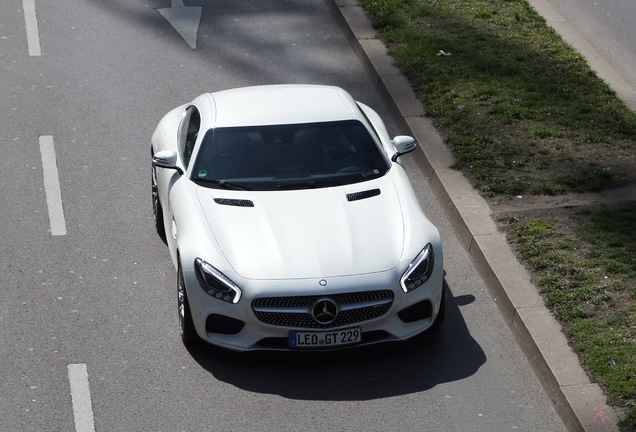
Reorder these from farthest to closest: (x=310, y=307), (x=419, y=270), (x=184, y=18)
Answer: (x=184, y=18) < (x=419, y=270) < (x=310, y=307)

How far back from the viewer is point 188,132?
10078mm

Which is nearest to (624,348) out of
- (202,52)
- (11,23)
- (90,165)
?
(90,165)

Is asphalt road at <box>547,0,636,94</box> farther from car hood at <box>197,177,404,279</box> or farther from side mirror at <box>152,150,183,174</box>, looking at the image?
side mirror at <box>152,150,183,174</box>

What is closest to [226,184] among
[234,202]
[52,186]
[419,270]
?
[234,202]

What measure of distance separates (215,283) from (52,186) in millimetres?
3727

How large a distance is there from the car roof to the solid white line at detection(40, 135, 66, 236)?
189 centimetres

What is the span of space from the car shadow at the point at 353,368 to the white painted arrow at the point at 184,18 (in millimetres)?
7284

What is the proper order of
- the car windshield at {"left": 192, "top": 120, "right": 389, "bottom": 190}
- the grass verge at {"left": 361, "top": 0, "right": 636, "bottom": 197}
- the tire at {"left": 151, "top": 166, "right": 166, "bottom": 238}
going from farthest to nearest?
the grass verge at {"left": 361, "top": 0, "right": 636, "bottom": 197}, the tire at {"left": 151, "top": 166, "right": 166, "bottom": 238}, the car windshield at {"left": 192, "top": 120, "right": 389, "bottom": 190}

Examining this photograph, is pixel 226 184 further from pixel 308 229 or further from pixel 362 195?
pixel 362 195

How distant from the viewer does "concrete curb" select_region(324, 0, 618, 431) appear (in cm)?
796

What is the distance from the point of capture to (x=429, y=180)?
457 inches

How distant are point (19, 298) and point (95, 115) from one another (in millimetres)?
4078

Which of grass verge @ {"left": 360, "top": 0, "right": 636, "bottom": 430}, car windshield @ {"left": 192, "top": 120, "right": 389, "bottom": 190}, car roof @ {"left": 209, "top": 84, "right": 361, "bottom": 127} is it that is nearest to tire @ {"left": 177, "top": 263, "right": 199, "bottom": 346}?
car windshield @ {"left": 192, "top": 120, "right": 389, "bottom": 190}

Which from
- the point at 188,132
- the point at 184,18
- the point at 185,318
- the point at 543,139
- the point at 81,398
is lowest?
the point at 184,18
